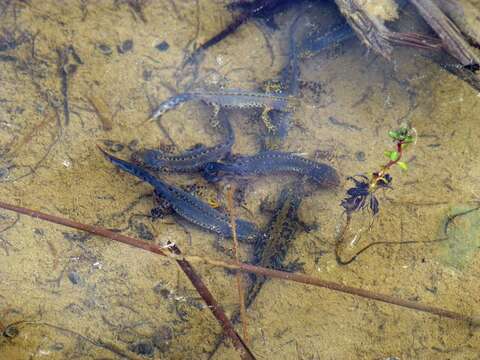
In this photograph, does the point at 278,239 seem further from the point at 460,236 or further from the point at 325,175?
the point at 460,236

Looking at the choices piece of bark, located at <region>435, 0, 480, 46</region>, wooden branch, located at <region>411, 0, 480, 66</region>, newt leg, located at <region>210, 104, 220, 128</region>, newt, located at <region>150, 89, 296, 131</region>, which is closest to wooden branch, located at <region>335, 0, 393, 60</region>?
wooden branch, located at <region>411, 0, 480, 66</region>

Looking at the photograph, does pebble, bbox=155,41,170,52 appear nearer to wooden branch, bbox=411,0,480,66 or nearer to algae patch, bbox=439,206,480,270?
wooden branch, bbox=411,0,480,66

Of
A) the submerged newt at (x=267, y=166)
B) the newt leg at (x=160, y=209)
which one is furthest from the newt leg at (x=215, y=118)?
the newt leg at (x=160, y=209)

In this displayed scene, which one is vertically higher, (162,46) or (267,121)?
(162,46)

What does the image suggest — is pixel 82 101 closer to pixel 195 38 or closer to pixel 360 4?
Result: pixel 195 38

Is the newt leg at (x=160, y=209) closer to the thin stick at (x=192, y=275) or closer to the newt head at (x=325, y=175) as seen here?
the thin stick at (x=192, y=275)

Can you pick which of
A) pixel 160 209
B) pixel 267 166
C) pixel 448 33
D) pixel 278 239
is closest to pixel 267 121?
pixel 267 166

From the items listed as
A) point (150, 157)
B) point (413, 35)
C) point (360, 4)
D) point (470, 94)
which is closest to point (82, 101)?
point (150, 157)
